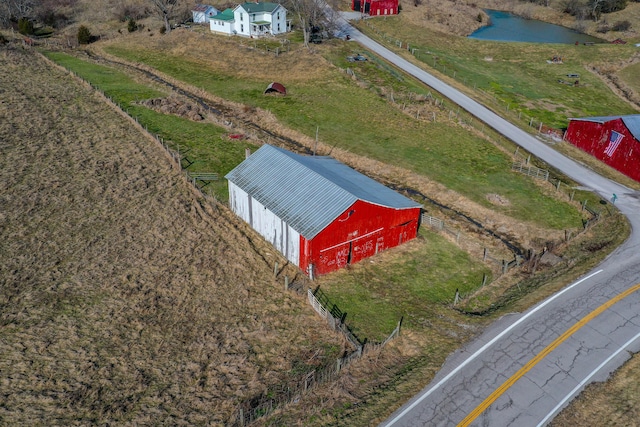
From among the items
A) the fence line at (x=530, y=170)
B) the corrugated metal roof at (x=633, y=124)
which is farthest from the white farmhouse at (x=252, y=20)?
the corrugated metal roof at (x=633, y=124)

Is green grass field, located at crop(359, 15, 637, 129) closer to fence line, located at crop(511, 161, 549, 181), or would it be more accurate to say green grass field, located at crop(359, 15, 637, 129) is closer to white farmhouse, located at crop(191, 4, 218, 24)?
fence line, located at crop(511, 161, 549, 181)

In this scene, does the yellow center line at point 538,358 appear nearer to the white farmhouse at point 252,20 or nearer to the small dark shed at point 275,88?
the small dark shed at point 275,88

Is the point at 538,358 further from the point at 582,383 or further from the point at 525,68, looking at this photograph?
the point at 525,68

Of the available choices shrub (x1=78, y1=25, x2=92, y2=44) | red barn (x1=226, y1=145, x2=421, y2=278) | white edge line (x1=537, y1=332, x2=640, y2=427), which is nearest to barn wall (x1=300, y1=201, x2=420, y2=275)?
red barn (x1=226, y1=145, x2=421, y2=278)

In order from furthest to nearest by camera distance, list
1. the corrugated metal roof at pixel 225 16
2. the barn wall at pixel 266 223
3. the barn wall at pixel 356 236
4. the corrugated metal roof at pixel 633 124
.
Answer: the corrugated metal roof at pixel 225 16
the corrugated metal roof at pixel 633 124
the barn wall at pixel 266 223
the barn wall at pixel 356 236

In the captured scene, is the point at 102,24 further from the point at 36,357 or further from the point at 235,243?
the point at 36,357

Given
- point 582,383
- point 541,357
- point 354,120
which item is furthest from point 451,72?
point 582,383

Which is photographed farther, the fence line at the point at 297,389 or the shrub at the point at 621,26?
the shrub at the point at 621,26
